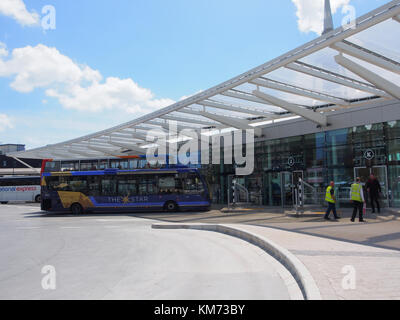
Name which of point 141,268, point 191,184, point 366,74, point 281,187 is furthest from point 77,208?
point 366,74

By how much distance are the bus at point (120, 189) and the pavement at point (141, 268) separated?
11.1m

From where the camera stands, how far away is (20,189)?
133 feet

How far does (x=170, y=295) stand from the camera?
5.38 metres

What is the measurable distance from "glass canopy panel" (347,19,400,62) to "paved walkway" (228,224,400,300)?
7.15 meters

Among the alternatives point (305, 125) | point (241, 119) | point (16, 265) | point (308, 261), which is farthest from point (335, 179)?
point (16, 265)

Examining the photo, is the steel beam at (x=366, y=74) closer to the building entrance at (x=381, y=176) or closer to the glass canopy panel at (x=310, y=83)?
the glass canopy panel at (x=310, y=83)

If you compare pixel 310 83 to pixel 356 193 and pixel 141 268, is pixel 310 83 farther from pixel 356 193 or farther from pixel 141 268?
pixel 141 268

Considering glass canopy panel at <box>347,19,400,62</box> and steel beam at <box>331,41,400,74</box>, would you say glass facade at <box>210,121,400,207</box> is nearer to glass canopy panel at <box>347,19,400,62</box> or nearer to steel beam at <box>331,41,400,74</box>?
steel beam at <box>331,41,400,74</box>

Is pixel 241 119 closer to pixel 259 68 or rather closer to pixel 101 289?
pixel 259 68

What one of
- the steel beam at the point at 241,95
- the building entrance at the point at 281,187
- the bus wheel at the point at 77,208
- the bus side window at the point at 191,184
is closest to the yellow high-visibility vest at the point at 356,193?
the steel beam at the point at 241,95

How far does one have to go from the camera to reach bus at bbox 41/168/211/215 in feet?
76.2

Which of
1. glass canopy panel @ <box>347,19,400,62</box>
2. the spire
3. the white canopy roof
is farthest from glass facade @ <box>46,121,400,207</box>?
the spire

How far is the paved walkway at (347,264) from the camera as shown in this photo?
4869mm

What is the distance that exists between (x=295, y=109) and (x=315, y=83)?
2327 millimetres
